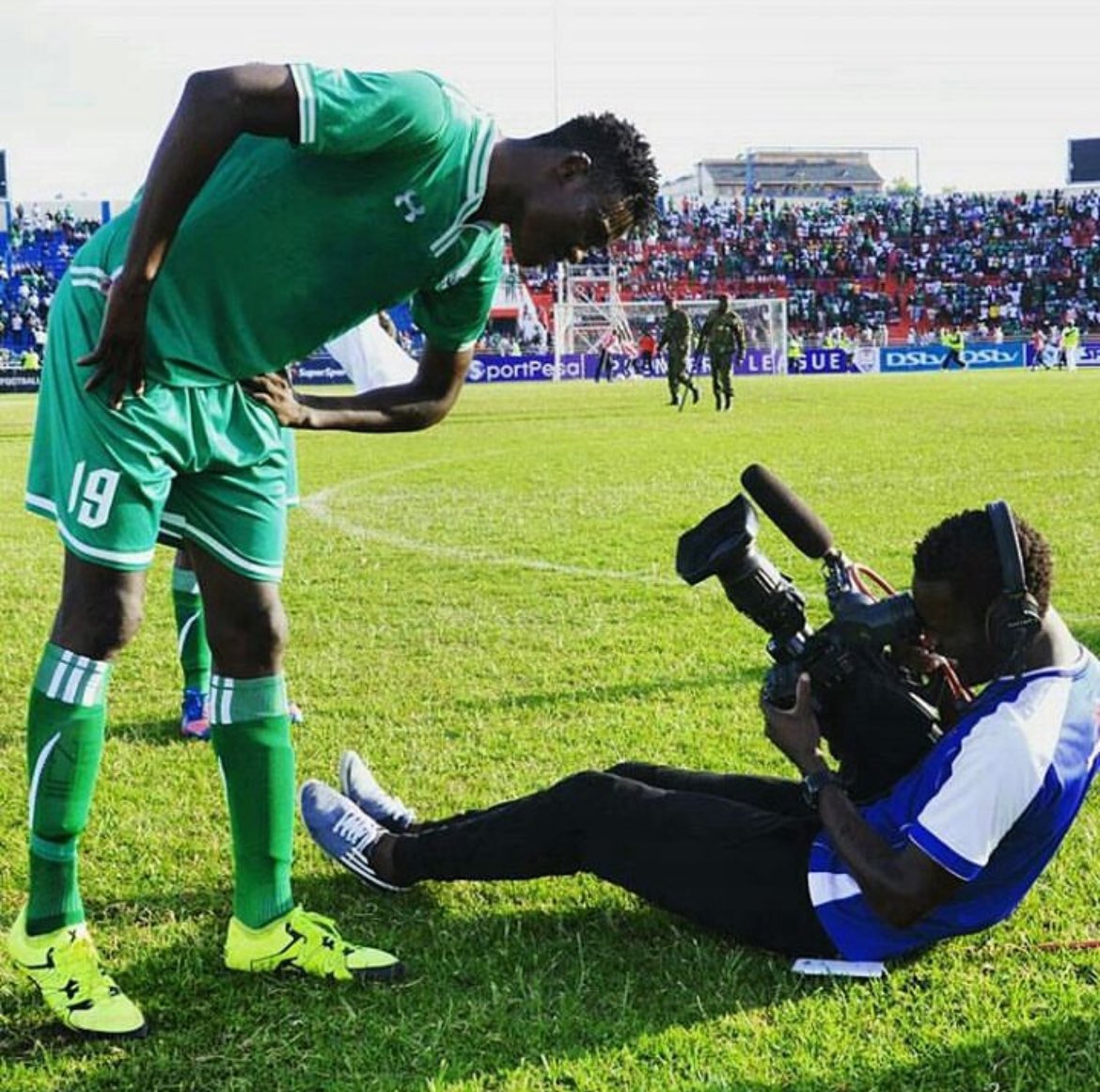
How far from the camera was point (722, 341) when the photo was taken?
24.4 metres

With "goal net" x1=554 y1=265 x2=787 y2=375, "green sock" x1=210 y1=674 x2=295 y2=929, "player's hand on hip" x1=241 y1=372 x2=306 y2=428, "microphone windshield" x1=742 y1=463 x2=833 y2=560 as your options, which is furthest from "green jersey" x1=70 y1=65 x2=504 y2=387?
"goal net" x1=554 y1=265 x2=787 y2=375

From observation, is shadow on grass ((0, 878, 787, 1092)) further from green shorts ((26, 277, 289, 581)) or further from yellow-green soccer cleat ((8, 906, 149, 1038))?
green shorts ((26, 277, 289, 581))

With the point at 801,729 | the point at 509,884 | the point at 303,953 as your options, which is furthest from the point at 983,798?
the point at 303,953

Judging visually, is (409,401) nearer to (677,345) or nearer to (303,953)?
(303,953)

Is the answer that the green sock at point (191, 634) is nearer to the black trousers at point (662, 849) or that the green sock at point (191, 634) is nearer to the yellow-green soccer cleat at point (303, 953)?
the black trousers at point (662, 849)

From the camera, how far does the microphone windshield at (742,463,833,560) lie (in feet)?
10.5

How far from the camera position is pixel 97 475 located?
2.90 m

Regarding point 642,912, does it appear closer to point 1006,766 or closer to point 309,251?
point 1006,766

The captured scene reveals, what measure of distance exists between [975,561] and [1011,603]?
0.14 m

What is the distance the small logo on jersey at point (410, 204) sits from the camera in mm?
2891

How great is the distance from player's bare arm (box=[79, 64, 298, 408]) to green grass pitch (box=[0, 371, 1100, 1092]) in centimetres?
140

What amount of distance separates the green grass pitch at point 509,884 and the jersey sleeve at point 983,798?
0.40 m

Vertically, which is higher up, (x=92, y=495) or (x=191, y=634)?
(x=92, y=495)

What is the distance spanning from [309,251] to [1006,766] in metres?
1.80
